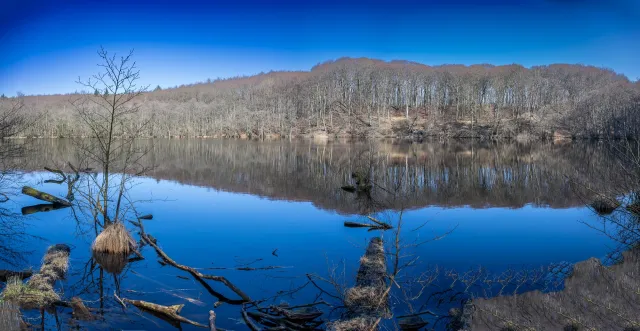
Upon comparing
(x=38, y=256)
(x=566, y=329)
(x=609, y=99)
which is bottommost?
(x=38, y=256)

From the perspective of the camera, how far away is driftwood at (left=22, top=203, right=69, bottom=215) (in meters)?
18.9

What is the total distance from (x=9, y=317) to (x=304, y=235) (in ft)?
32.3

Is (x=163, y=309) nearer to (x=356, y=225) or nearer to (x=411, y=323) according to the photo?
(x=411, y=323)

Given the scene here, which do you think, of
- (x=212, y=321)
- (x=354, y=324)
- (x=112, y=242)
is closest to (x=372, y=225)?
(x=112, y=242)

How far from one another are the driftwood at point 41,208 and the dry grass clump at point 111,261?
9025 mm

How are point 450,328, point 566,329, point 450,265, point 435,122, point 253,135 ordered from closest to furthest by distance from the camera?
point 566,329 → point 450,328 → point 450,265 → point 435,122 → point 253,135

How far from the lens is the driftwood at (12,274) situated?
9948 millimetres

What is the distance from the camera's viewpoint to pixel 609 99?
85875mm

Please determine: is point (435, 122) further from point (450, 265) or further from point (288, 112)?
point (450, 265)

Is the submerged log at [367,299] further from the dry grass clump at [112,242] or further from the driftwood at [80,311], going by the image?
the dry grass clump at [112,242]

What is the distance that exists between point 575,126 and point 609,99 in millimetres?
11357

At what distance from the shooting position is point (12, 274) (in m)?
10.1

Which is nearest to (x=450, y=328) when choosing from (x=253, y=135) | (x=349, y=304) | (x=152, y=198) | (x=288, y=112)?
(x=349, y=304)

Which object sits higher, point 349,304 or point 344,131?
point 344,131
